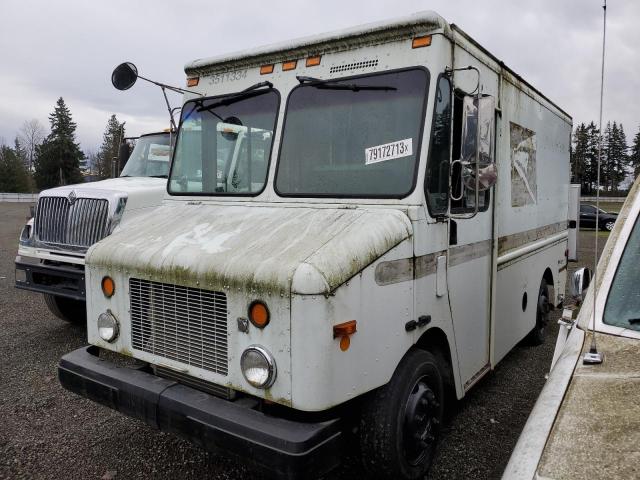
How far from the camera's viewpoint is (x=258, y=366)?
267 centimetres

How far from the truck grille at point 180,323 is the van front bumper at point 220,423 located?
19 centimetres

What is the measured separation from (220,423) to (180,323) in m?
0.67

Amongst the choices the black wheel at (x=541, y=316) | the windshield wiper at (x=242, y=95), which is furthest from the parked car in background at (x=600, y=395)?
the black wheel at (x=541, y=316)

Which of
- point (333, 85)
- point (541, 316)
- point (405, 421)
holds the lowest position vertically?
point (541, 316)

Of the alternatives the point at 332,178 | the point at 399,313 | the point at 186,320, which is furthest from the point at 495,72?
the point at 186,320

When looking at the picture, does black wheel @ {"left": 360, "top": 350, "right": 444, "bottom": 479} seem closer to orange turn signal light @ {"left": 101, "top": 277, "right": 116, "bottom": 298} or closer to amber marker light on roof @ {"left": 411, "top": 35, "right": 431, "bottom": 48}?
orange turn signal light @ {"left": 101, "top": 277, "right": 116, "bottom": 298}

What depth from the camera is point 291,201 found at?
11.6 feet

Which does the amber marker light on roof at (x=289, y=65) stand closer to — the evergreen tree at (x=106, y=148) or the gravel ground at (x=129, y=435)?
the gravel ground at (x=129, y=435)

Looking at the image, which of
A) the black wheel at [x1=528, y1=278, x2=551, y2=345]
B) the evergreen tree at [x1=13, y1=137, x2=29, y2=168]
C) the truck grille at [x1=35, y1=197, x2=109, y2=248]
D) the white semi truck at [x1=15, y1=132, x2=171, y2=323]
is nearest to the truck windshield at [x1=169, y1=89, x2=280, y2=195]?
the white semi truck at [x1=15, y1=132, x2=171, y2=323]

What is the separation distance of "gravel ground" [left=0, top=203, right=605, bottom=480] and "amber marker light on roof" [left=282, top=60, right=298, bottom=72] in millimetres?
2785

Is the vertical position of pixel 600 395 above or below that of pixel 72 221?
below

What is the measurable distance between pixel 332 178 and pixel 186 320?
1297 millimetres

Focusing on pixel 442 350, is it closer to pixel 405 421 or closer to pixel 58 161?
pixel 405 421

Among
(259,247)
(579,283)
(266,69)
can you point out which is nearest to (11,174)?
(266,69)
